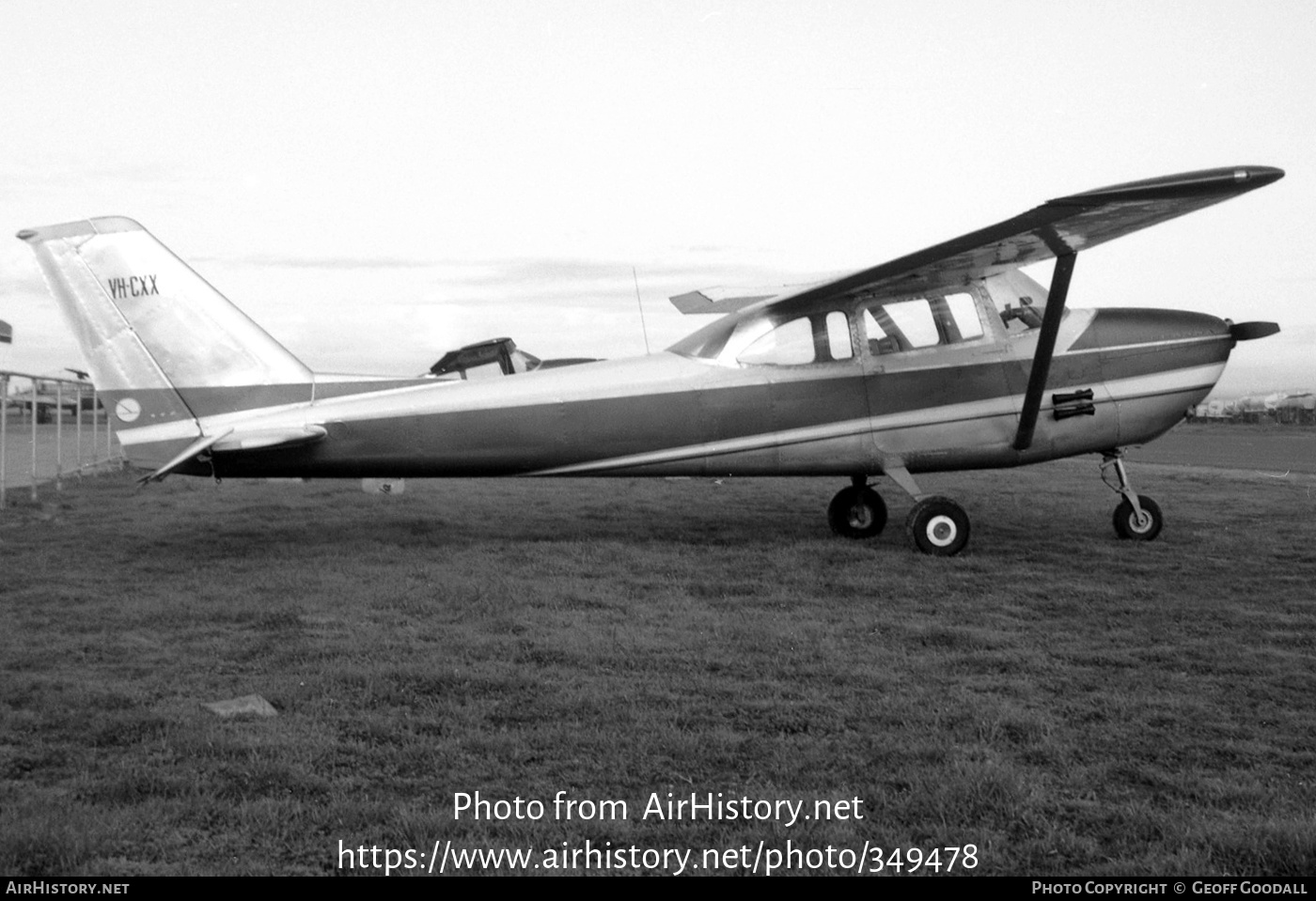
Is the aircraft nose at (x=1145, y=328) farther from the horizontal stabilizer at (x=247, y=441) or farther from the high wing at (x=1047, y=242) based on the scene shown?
the horizontal stabilizer at (x=247, y=441)

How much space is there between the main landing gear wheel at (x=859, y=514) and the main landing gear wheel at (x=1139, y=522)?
85.7 inches

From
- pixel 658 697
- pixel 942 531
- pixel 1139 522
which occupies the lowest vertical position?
pixel 1139 522

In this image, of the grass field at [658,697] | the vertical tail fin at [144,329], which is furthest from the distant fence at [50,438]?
the grass field at [658,697]

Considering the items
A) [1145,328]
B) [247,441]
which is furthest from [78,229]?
[1145,328]

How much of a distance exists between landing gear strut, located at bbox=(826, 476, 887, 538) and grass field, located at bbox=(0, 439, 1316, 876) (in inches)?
41.5

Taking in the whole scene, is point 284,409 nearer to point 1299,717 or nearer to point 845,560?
point 845,560

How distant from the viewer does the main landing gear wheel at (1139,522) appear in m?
10.5

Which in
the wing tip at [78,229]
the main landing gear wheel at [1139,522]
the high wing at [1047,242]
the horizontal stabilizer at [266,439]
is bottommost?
the main landing gear wheel at [1139,522]

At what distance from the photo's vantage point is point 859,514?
11.1 metres

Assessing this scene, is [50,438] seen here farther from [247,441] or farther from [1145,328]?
[1145,328]

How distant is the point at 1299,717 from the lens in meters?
4.67

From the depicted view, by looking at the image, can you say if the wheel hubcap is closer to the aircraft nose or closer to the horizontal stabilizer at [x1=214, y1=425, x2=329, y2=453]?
the aircraft nose

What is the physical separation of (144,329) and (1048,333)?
25.3 ft

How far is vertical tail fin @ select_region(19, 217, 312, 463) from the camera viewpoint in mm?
9633
